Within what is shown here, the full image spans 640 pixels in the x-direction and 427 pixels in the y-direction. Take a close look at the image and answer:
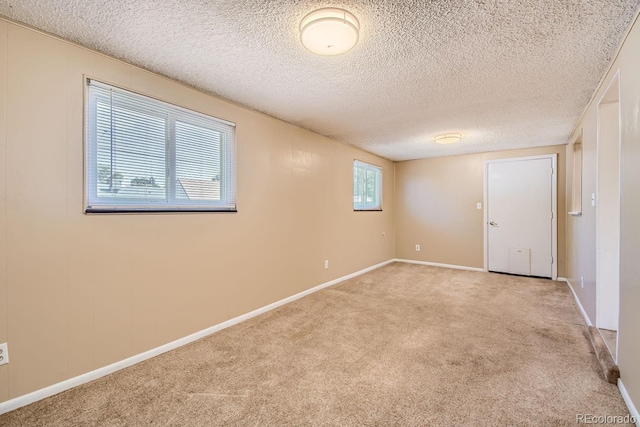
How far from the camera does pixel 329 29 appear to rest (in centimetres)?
158

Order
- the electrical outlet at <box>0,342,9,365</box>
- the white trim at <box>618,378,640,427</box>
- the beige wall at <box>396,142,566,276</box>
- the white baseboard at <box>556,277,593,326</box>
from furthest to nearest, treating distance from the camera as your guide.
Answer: the beige wall at <box>396,142,566,276</box>
the white baseboard at <box>556,277,593,326</box>
the electrical outlet at <box>0,342,9,365</box>
the white trim at <box>618,378,640,427</box>

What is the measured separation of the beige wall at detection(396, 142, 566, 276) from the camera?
531cm

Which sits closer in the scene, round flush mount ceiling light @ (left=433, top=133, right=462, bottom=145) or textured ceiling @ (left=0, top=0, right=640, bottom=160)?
textured ceiling @ (left=0, top=0, right=640, bottom=160)

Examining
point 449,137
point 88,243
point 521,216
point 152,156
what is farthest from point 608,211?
point 88,243

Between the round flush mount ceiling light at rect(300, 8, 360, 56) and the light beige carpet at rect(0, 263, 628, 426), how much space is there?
7.13 ft

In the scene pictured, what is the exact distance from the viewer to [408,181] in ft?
20.1

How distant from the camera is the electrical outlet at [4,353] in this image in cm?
163

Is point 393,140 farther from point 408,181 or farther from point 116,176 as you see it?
point 116,176

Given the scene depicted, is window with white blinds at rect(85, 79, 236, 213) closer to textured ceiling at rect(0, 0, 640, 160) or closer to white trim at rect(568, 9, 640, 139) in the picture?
textured ceiling at rect(0, 0, 640, 160)

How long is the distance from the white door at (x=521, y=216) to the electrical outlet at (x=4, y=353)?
20.0 ft

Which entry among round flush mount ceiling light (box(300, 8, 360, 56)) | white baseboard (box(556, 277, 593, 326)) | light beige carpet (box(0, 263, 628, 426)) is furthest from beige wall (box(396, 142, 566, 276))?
round flush mount ceiling light (box(300, 8, 360, 56))

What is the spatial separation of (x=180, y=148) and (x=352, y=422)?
7.90 feet

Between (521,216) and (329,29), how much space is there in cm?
490

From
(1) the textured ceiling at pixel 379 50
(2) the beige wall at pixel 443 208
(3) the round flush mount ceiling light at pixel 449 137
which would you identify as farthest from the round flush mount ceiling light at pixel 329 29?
(2) the beige wall at pixel 443 208
